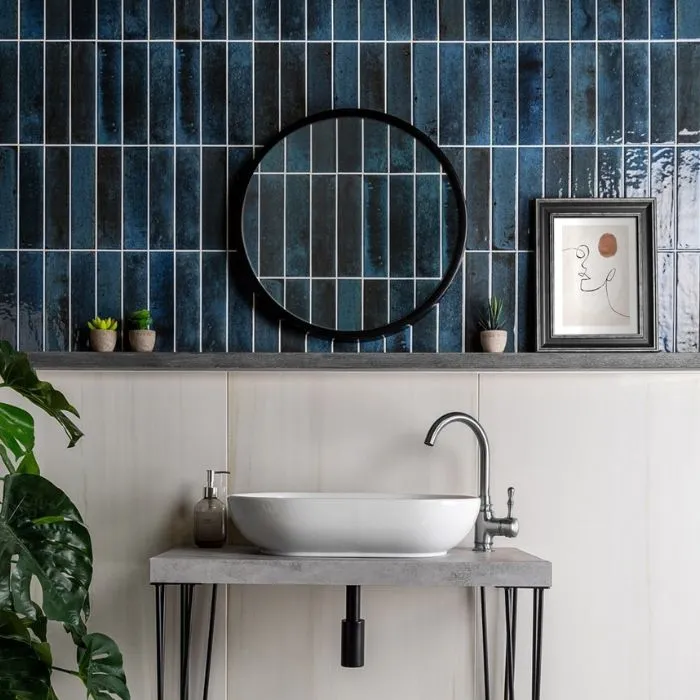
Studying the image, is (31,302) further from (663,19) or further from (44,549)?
(663,19)

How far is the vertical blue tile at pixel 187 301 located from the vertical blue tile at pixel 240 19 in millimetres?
550

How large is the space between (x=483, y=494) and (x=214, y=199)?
3.12 ft

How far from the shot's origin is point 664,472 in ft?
7.29

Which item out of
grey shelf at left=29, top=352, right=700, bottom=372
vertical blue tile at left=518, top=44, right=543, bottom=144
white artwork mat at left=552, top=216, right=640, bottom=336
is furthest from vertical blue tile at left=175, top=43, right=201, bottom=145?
white artwork mat at left=552, top=216, right=640, bottom=336

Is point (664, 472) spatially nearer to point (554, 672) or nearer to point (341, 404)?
point (554, 672)

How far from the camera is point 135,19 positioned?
2.30 meters

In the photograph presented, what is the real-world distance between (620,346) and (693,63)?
72cm

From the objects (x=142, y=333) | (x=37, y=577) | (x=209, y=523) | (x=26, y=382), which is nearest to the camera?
(x=37, y=577)

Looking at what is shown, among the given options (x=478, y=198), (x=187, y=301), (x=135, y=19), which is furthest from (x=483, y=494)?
(x=135, y=19)

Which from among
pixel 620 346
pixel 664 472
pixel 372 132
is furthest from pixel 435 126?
pixel 664 472

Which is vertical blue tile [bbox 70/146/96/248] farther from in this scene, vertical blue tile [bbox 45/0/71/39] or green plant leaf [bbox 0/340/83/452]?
green plant leaf [bbox 0/340/83/452]

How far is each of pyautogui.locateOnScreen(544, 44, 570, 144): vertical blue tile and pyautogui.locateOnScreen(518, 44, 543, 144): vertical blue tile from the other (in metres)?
0.02

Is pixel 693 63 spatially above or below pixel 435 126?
above

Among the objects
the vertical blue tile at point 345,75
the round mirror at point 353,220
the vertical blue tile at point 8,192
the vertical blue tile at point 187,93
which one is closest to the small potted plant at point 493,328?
the round mirror at point 353,220
